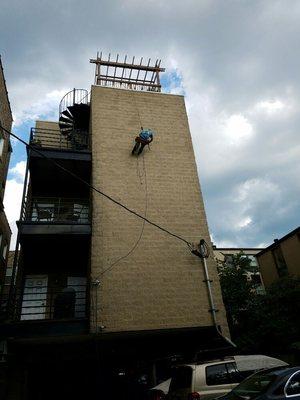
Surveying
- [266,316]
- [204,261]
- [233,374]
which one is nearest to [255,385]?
[233,374]

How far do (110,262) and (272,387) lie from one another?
668 cm

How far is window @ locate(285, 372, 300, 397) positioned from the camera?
17.6 ft

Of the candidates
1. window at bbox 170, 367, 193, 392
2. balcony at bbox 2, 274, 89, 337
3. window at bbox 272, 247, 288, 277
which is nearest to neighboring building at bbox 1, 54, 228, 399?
balcony at bbox 2, 274, 89, 337

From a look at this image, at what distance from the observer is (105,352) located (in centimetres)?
923

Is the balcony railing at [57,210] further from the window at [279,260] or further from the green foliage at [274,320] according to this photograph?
the window at [279,260]

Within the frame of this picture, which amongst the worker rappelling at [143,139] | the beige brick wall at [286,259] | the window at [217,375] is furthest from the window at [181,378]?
the beige brick wall at [286,259]

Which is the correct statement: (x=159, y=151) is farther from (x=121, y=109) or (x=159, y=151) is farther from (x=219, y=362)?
(x=219, y=362)

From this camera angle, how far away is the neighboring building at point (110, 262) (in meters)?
9.58

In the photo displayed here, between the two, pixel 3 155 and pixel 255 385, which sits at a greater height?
pixel 3 155

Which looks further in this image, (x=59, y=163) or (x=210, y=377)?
(x=59, y=163)

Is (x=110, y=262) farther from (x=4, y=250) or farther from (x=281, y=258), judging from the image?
(x=281, y=258)

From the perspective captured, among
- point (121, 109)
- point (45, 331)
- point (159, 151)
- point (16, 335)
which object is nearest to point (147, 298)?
point (45, 331)

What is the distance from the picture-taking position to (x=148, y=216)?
40.7 ft

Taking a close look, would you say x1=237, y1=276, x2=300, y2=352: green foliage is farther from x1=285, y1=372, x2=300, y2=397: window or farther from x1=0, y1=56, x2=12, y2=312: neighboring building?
x1=0, y1=56, x2=12, y2=312: neighboring building
